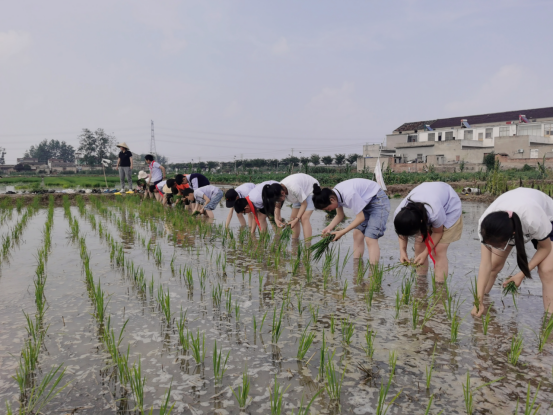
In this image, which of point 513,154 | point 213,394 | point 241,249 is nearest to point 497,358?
point 213,394

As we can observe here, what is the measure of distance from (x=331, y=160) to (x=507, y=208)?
39.7 metres

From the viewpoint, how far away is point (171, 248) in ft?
18.9

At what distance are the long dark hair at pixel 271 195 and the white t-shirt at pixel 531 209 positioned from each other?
117 inches

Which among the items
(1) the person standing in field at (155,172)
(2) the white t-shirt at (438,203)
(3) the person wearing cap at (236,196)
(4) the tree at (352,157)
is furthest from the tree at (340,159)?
(2) the white t-shirt at (438,203)

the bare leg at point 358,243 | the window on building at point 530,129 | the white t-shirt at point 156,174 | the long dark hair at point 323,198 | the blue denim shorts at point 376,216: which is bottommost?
the bare leg at point 358,243

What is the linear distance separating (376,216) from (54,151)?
296ft

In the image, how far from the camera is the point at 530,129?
1513 inches

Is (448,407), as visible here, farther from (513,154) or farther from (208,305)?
(513,154)

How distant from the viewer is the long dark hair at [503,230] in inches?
89.6

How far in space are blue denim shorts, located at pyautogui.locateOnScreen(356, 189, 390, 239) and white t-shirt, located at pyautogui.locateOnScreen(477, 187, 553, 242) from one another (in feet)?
5.99

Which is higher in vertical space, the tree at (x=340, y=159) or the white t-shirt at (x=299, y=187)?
the tree at (x=340, y=159)

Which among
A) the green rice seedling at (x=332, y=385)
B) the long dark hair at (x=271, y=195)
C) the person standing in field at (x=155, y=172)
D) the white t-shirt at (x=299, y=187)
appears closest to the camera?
the green rice seedling at (x=332, y=385)

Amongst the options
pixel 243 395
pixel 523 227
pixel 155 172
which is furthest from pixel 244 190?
pixel 155 172

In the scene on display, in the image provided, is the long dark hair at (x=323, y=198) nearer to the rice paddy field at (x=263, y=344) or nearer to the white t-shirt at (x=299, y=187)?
the rice paddy field at (x=263, y=344)
